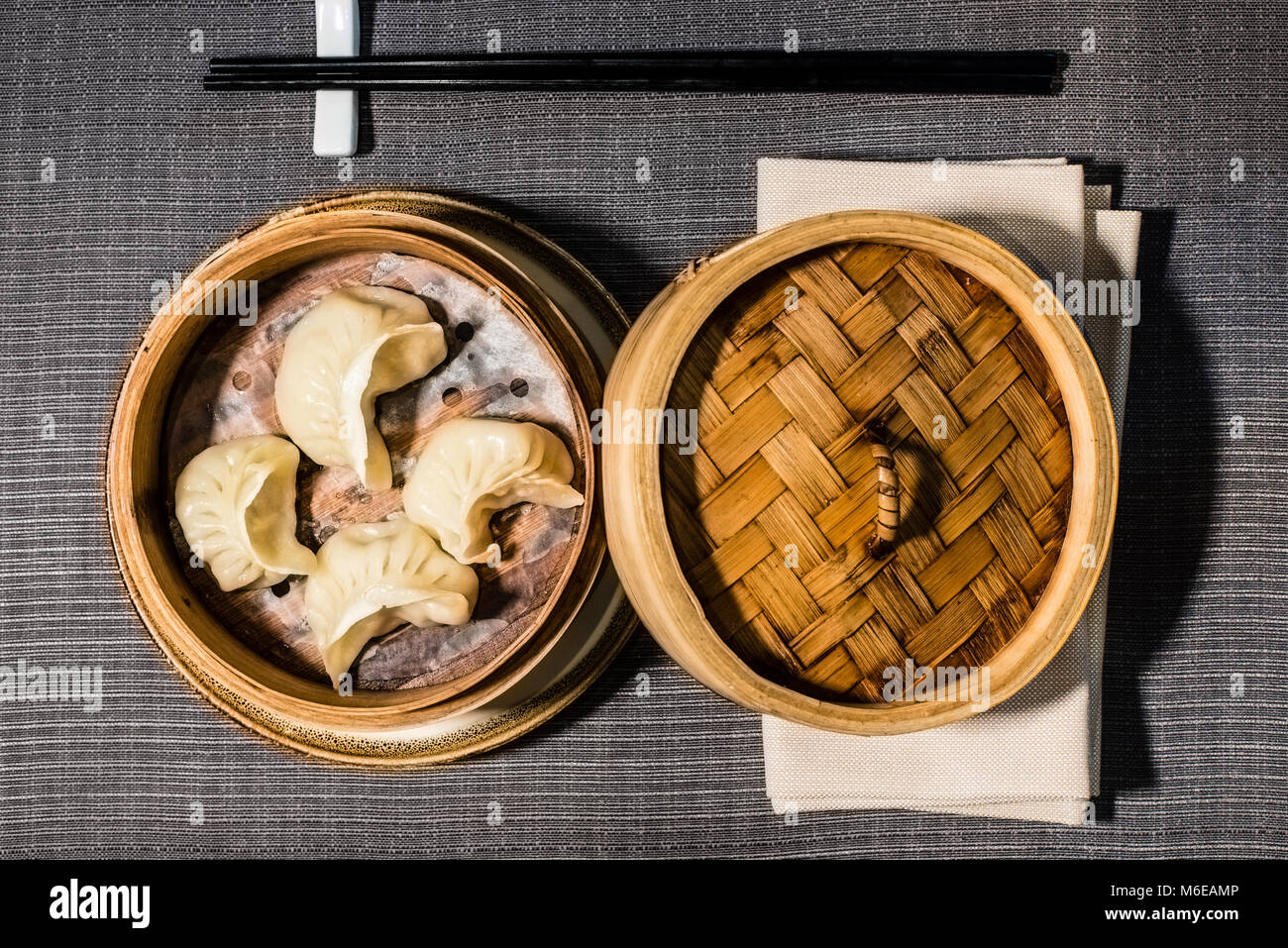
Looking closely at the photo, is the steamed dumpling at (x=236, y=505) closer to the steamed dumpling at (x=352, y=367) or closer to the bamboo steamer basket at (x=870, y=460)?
the steamed dumpling at (x=352, y=367)

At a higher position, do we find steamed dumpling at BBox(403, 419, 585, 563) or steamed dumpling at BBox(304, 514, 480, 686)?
steamed dumpling at BBox(403, 419, 585, 563)

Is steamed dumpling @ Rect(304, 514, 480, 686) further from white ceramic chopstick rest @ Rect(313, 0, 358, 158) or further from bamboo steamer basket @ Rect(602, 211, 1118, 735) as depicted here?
white ceramic chopstick rest @ Rect(313, 0, 358, 158)

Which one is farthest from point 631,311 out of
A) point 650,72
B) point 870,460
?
point 870,460

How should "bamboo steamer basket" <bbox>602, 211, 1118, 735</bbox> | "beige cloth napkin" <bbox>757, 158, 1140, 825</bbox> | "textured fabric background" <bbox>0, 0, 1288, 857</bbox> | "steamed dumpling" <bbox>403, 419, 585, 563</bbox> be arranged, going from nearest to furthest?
"bamboo steamer basket" <bbox>602, 211, 1118, 735</bbox> → "steamed dumpling" <bbox>403, 419, 585, 563</bbox> → "beige cloth napkin" <bbox>757, 158, 1140, 825</bbox> → "textured fabric background" <bbox>0, 0, 1288, 857</bbox>

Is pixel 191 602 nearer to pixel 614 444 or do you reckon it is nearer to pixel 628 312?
pixel 614 444

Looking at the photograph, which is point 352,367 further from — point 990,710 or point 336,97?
point 990,710

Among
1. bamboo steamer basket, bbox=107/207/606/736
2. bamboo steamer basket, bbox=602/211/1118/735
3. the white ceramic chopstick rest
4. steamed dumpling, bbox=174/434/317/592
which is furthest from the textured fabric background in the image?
bamboo steamer basket, bbox=602/211/1118/735

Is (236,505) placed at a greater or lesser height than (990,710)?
greater
